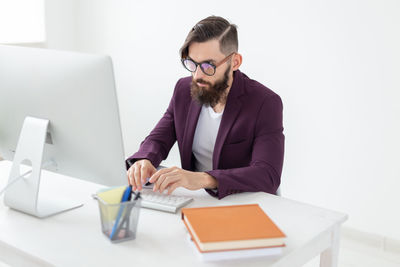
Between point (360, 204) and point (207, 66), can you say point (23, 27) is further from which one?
point (360, 204)

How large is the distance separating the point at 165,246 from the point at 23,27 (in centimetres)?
306

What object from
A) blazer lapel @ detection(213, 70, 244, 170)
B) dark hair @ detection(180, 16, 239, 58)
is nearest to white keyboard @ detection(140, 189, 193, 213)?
blazer lapel @ detection(213, 70, 244, 170)

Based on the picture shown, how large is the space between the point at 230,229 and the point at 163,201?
337 mm

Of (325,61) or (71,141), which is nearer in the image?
(71,141)

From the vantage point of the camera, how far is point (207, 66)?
6.07ft

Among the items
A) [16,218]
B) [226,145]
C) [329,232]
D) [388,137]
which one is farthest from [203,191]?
[388,137]

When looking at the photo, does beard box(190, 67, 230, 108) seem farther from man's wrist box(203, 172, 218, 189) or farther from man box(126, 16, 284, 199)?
man's wrist box(203, 172, 218, 189)

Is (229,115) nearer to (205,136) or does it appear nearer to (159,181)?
(205,136)

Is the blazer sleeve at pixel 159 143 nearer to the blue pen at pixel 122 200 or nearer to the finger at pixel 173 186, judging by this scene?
the finger at pixel 173 186

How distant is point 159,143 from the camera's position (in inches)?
79.7

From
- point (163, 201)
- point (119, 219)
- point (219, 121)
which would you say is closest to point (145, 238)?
point (119, 219)

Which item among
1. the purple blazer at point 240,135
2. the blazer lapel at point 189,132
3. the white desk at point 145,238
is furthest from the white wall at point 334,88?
the white desk at point 145,238

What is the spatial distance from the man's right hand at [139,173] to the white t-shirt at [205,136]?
1.32ft

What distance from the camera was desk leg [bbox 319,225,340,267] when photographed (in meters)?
1.44
